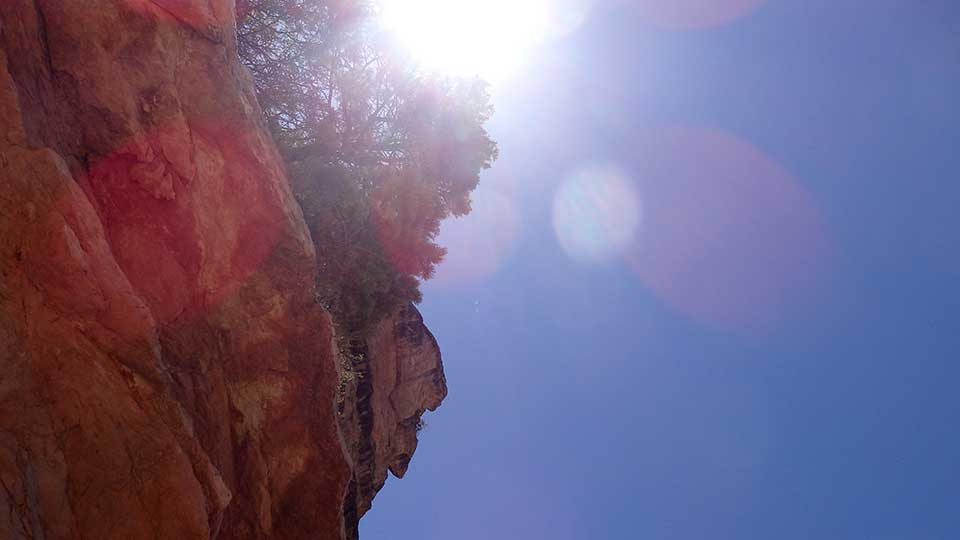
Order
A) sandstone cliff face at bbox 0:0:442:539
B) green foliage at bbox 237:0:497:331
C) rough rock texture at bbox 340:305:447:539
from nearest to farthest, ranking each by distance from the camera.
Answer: sandstone cliff face at bbox 0:0:442:539, green foliage at bbox 237:0:497:331, rough rock texture at bbox 340:305:447:539

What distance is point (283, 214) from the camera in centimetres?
896

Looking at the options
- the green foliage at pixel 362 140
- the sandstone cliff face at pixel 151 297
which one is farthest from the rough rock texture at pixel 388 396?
the sandstone cliff face at pixel 151 297

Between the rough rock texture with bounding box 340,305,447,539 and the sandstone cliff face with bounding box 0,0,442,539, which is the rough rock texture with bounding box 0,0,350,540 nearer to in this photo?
the sandstone cliff face with bounding box 0,0,442,539

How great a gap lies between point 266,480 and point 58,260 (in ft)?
14.4

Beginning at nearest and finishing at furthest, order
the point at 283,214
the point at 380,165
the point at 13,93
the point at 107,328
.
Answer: the point at 13,93
the point at 107,328
the point at 283,214
the point at 380,165

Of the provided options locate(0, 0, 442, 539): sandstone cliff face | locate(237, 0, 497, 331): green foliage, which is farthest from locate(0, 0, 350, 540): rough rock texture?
locate(237, 0, 497, 331): green foliage

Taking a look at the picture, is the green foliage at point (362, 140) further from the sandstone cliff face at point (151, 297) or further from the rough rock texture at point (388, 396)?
the sandstone cliff face at point (151, 297)

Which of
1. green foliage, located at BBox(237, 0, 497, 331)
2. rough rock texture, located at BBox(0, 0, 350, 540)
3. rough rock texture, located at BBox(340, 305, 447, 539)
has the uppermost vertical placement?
green foliage, located at BBox(237, 0, 497, 331)

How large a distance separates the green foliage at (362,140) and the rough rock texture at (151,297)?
5.07m

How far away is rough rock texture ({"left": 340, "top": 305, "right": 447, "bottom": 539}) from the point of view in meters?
16.2

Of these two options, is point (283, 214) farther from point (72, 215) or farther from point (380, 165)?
point (380, 165)

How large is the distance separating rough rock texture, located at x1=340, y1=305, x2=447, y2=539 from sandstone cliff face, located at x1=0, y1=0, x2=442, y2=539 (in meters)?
5.58

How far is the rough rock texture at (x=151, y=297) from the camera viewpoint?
605cm

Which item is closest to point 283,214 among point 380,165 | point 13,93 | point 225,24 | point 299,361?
point 299,361
